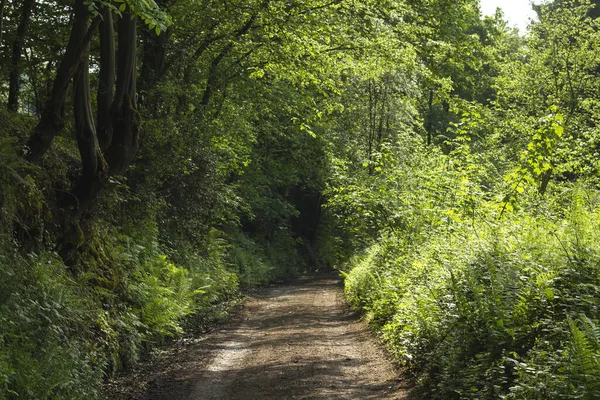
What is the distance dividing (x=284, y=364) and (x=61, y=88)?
582cm

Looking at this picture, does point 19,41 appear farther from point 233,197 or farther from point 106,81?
point 233,197

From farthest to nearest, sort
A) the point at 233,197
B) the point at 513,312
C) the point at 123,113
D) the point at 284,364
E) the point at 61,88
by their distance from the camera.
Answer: the point at 233,197 < the point at 123,113 < the point at 284,364 < the point at 61,88 < the point at 513,312

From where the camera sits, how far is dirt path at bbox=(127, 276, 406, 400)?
8992 mm

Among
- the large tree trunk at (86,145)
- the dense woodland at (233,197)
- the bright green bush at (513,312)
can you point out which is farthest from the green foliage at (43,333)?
the bright green bush at (513,312)

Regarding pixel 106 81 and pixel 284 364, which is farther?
pixel 106 81

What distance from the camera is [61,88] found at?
9.91 meters

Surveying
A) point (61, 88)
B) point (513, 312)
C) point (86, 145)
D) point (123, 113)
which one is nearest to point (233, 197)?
point (123, 113)

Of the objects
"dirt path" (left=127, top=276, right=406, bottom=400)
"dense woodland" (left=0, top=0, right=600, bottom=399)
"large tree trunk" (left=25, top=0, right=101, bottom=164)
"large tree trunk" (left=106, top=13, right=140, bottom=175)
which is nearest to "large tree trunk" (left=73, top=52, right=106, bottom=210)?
"dense woodland" (left=0, top=0, right=600, bottom=399)

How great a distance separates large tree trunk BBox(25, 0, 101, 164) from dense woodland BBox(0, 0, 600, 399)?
0.03m

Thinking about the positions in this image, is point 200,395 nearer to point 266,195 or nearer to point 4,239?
point 4,239

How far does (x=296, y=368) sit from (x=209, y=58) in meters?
12.0

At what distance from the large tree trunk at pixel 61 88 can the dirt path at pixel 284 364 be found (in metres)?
4.14

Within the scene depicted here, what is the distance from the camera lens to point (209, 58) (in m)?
19.6

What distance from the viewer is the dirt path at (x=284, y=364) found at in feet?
29.5
